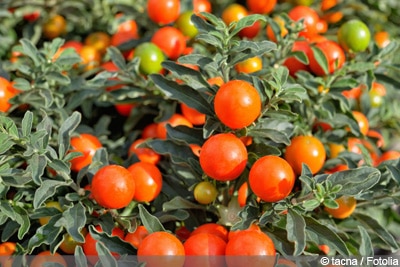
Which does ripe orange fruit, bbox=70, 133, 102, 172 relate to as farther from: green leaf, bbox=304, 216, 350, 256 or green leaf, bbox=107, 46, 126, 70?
green leaf, bbox=304, 216, 350, 256

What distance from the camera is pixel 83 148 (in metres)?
1.44

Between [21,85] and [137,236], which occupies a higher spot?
[21,85]

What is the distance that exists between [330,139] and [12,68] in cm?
97

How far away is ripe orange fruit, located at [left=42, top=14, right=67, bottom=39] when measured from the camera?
1.96 metres

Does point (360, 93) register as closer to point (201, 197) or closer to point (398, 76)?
point (398, 76)

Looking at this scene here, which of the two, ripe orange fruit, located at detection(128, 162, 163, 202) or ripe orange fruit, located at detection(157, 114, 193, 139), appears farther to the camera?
ripe orange fruit, located at detection(157, 114, 193, 139)

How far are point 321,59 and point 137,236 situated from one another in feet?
2.38

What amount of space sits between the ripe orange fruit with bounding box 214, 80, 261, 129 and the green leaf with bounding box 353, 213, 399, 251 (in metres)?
0.45

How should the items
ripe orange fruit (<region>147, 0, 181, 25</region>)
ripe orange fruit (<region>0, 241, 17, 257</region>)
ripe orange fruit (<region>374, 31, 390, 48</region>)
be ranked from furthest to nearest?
ripe orange fruit (<region>374, 31, 390, 48</region>)
ripe orange fruit (<region>147, 0, 181, 25</region>)
ripe orange fruit (<region>0, 241, 17, 257</region>)

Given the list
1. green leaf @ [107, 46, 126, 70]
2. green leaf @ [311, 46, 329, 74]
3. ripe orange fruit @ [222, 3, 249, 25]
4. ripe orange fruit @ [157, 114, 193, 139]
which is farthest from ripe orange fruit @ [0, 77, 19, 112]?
green leaf @ [311, 46, 329, 74]

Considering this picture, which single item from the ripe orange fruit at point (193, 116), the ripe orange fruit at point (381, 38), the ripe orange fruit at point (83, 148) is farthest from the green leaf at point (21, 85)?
the ripe orange fruit at point (381, 38)

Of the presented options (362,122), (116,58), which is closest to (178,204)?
(116,58)

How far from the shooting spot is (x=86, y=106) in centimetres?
164

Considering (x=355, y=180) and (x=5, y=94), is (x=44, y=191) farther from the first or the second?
(x=355, y=180)
